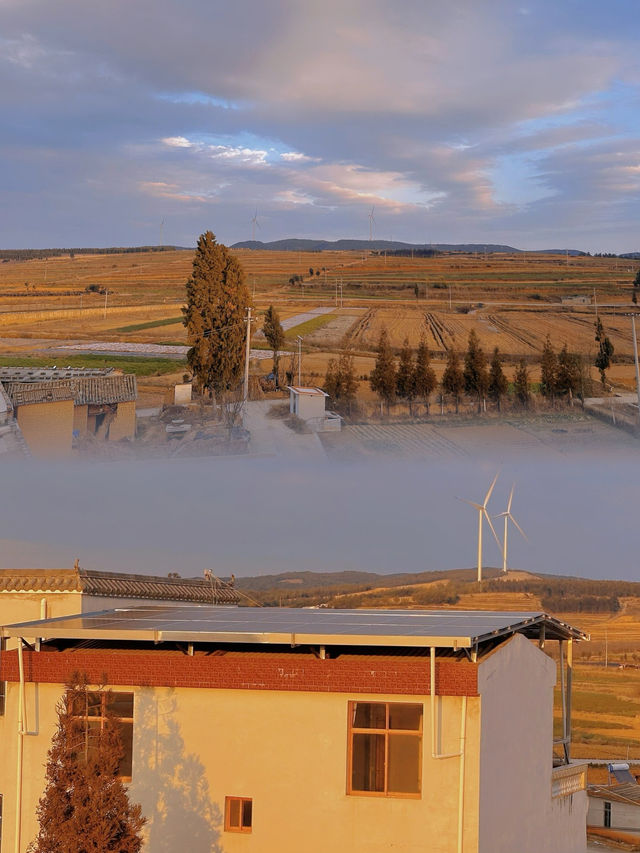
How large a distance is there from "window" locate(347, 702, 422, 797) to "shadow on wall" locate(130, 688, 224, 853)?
1388mm

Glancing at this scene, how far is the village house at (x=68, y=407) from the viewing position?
3619 centimetres

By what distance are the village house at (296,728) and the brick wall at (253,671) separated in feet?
0.04

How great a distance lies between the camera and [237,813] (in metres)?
9.82

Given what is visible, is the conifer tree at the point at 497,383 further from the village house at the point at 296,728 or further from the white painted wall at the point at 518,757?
the village house at the point at 296,728

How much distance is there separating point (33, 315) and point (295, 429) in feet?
57.1

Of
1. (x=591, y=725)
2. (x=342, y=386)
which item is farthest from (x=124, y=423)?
(x=591, y=725)

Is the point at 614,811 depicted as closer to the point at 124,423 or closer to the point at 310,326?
the point at 124,423

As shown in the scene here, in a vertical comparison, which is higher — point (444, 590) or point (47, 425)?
point (47, 425)

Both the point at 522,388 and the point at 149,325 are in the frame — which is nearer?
the point at 522,388

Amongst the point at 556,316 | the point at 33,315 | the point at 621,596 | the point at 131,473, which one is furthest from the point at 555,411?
the point at 621,596

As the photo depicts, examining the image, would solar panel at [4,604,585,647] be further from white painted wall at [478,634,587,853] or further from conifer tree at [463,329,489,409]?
conifer tree at [463,329,489,409]

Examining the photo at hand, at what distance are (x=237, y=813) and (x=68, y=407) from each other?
27.8 metres

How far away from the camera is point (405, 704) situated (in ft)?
31.0

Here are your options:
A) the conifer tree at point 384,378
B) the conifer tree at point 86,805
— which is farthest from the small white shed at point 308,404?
the conifer tree at point 86,805
